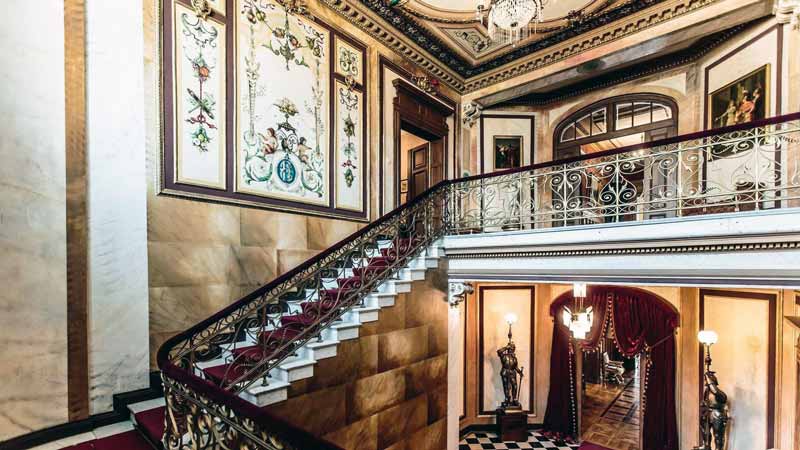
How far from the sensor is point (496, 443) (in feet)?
21.7

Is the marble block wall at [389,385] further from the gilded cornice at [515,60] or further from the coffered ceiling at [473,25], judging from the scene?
the coffered ceiling at [473,25]

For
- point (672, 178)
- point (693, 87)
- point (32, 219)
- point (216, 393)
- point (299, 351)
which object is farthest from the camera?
point (672, 178)

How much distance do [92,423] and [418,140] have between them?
637 centimetres

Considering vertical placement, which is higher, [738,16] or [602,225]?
[738,16]

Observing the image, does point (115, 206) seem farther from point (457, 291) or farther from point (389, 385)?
point (457, 291)

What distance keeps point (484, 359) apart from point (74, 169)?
6817 millimetres

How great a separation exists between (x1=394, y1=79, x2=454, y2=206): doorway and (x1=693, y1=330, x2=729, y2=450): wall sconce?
4701 millimetres

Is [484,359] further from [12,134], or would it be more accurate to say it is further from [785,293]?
[12,134]

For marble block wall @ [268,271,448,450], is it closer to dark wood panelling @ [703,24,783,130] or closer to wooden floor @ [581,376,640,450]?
wooden floor @ [581,376,640,450]

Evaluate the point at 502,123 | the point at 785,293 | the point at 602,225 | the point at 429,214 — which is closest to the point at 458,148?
the point at 502,123

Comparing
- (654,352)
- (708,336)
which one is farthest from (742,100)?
(654,352)

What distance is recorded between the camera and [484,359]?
23.5 ft

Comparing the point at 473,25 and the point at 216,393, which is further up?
the point at 473,25

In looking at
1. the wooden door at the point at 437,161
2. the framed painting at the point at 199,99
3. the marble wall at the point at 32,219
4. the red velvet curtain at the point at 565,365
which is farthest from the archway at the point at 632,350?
the marble wall at the point at 32,219
